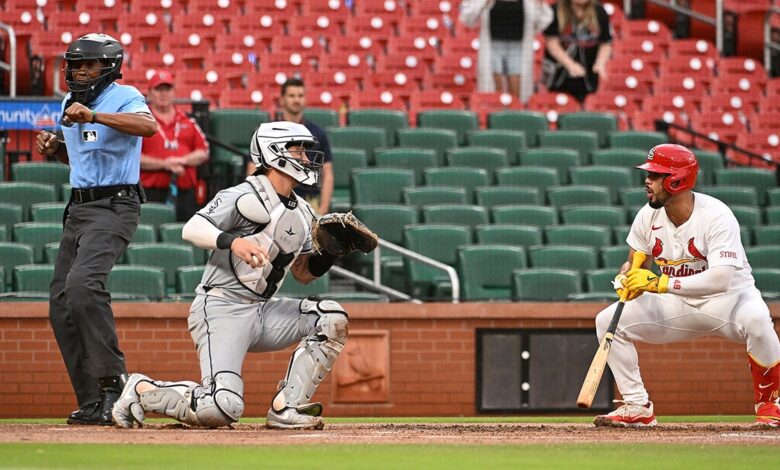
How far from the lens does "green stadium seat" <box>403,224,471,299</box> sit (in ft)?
40.0

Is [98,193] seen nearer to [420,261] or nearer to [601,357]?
[601,357]

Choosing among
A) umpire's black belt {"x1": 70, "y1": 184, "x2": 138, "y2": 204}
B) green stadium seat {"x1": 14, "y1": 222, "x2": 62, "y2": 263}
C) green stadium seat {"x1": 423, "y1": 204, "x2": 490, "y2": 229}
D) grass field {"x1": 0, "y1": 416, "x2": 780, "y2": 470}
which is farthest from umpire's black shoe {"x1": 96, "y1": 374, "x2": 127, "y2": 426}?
green stadium seat {"x1": 423, "y1": 204, "x2": 490, "y2": 229}

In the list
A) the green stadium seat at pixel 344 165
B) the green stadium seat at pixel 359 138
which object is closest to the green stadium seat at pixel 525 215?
the green stadium seat at pixel 344 165

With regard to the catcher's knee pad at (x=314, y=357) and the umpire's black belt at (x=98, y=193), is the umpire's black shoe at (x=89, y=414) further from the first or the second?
the umpire's black belt at (x=98, y=193)

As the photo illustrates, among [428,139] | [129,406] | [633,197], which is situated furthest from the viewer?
[428,139]

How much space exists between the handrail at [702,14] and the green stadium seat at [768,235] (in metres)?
5.99

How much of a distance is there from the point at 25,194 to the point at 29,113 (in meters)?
0.95

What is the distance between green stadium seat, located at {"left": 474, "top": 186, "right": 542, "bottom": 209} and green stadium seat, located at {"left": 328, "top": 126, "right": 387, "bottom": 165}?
136cm

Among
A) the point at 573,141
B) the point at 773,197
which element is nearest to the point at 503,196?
the point at 573,141

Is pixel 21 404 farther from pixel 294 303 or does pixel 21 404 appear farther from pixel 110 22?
pixel 110 22

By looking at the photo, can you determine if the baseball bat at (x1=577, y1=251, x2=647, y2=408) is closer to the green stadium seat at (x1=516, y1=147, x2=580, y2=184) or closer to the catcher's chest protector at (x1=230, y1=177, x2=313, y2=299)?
the catcher's chest protector at (x1=230, y1=177, x2=313, y2=299)

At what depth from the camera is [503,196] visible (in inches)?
540

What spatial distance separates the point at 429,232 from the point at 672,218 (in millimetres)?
4292

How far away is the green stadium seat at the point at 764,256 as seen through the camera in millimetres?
12906
